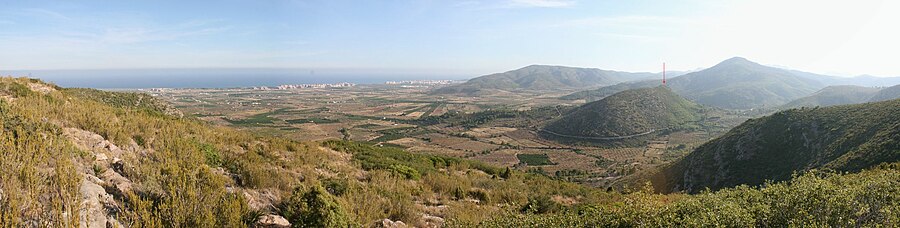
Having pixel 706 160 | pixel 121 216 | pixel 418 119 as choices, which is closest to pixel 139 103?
pixel 121 216

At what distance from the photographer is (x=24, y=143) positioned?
19.1 ft

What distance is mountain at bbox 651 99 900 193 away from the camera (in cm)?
3166

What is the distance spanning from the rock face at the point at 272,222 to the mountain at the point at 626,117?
9455cm

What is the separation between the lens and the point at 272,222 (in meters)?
6.25

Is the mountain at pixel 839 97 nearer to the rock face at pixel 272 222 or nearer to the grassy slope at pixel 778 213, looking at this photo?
the grassy slope at pixel 778 213

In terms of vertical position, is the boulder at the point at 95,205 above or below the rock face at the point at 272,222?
above

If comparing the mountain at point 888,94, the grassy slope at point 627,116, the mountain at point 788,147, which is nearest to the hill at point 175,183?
the mountain at point 788,147

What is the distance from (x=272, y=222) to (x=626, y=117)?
108m

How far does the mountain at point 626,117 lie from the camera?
316ft

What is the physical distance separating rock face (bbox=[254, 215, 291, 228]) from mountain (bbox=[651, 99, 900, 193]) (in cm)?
3577

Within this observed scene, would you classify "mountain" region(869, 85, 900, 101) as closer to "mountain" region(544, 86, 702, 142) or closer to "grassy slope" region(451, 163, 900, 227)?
"mountain" region(544, 86, 702, 142)

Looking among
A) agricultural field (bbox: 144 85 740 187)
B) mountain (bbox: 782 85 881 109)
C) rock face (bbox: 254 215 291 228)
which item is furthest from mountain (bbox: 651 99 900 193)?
mountain (bbox: 782 85 881 109)

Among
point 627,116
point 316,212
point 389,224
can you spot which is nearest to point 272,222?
point 316,212

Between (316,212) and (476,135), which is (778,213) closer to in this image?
(316,212)
